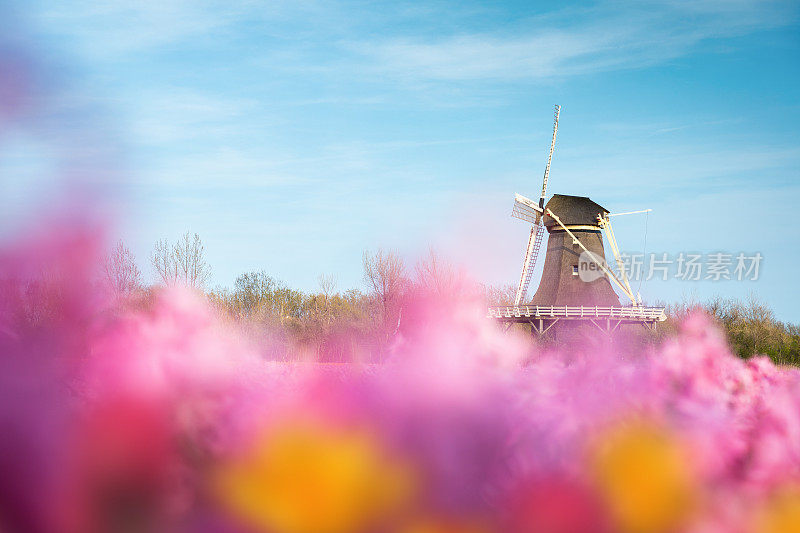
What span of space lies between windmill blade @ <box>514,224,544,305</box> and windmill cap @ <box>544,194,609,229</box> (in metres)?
0.58

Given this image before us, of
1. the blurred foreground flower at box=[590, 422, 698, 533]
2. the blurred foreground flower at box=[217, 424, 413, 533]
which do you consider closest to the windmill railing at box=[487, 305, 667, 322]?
the blurred foreground flower at box=[590, 422, 698, 533]

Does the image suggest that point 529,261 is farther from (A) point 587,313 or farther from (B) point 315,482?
(B) point 315,482

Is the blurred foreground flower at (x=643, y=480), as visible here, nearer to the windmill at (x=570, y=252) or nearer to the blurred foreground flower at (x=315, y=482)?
the blurred foreground flower at (x=315, y=482)

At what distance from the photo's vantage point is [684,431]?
1428 millimetres

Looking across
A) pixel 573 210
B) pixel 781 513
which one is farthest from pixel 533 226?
pixel 781 513

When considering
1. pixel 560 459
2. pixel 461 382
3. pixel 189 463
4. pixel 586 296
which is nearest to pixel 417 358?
pixel 461 382

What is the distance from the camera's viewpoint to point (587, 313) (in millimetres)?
31078

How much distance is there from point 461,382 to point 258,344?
0.51 metres

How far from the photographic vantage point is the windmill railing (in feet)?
100.0

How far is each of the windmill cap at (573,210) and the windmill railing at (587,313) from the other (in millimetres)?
4297

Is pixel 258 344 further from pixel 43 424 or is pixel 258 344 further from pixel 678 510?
pixel 678 510

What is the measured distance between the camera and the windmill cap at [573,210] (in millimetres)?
33531

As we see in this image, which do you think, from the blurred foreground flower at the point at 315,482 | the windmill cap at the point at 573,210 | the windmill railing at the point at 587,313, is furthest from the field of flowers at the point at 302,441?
the windmill cap at the point at 573,210

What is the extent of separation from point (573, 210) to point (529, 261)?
318 centimetres
